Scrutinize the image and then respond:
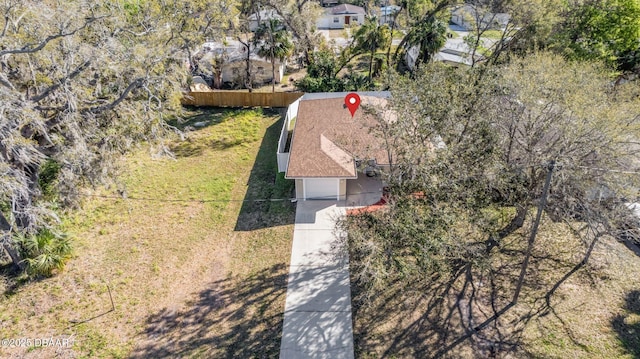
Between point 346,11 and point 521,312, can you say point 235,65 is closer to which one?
point 346,11

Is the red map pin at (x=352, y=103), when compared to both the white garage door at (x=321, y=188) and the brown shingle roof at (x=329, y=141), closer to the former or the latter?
the brown shingle roof at (x=329, y=141)

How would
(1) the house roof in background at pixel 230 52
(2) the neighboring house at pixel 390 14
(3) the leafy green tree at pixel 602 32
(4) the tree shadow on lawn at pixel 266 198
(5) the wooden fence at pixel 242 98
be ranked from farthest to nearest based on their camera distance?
(2) the neighboring house at pixel 390 14 < (1) the house roof in background at pixel 230 52 < (5) the wooden fence at pixel 242 98 < (3) the leafy green tree at pixel 602 32 < (4) the tree shadow on lawn at pixel 266 198

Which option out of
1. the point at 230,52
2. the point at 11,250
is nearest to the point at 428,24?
the point at 230,52

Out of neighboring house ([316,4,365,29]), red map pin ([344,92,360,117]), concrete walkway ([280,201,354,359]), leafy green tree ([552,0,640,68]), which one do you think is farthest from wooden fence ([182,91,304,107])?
neighboring house ([316,4,365,29])

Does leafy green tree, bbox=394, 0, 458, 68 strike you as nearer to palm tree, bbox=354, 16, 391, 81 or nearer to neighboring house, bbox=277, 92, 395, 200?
palm tree, bbox=354, 16, 391, 81

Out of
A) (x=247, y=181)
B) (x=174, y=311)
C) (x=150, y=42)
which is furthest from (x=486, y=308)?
(x=150, y=42)

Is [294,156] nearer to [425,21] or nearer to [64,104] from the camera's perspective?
[64,104]

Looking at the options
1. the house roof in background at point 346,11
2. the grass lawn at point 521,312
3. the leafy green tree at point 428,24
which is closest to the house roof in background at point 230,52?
the leafy green tree at point 428,24

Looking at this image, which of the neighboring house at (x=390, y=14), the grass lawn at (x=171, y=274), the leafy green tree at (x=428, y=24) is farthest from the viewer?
the neighboring house at (x=390, y=14)
